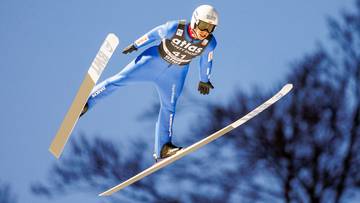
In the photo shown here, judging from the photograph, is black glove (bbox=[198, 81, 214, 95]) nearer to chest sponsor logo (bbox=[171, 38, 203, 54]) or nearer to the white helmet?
chest sponsor logo (bbox=[171, 38, 203, 54])

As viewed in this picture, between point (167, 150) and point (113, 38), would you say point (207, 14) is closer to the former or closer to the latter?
point (113, 38)

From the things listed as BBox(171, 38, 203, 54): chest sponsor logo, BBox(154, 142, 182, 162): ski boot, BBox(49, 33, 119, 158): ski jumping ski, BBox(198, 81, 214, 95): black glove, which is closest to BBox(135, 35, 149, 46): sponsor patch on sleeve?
BBox(171, 38, 203, 54): chest sponsor logo

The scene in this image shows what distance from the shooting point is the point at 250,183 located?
9938 mm

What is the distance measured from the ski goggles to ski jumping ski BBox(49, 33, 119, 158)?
55 centimetres

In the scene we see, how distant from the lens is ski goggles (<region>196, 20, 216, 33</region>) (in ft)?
16.0

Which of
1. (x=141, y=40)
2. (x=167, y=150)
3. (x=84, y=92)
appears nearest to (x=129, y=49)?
(x=141, y=40)

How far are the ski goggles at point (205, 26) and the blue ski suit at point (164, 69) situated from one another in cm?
12

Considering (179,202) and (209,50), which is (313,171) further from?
(209,50)

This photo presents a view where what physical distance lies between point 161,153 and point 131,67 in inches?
27.2

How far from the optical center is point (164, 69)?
5242 millimetres

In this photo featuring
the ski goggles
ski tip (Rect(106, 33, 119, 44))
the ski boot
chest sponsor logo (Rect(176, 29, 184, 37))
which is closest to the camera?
ski tip (Rect(106, 33, 119, 44))

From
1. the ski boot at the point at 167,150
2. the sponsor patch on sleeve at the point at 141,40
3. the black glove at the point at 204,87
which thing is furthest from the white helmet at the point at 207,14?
the ski boot at the point at 167,150

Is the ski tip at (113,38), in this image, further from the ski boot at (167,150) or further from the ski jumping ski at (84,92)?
the ski boot at (167,150)

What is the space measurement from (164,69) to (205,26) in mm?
511
